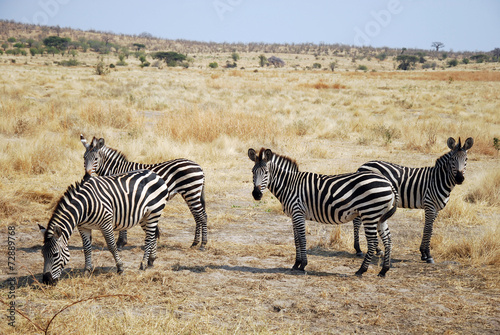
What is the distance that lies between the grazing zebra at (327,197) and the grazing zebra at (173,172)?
4.70 ft

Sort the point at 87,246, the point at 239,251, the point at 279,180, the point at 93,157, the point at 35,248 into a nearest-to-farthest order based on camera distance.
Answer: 1. the point at 87,246
2. the point at 279,180
3. the point at 35,248
4. the point at 239,251
5. the point at 93,157

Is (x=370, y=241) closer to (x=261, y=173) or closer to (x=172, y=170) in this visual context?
(x=261, y=173)

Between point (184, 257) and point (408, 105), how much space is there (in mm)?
26394

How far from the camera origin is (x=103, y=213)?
5.89 m

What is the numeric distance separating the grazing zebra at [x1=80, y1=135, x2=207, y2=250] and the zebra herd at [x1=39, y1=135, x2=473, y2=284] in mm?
17

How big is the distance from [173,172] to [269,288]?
9.58ft

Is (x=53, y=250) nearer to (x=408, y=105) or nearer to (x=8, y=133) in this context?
(x=8, y=133)

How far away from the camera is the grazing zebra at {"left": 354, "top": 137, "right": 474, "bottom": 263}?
7.44 metres

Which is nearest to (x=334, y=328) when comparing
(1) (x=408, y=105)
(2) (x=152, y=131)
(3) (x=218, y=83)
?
(2) (x=152, y=131)

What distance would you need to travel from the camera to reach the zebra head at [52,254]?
5.32 meters

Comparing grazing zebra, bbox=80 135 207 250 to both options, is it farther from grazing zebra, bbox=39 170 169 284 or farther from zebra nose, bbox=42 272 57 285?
zebra nose, bbox=42 272 57 285

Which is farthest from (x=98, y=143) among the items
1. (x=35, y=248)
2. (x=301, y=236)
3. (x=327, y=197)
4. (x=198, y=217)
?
(x=327, y=197)

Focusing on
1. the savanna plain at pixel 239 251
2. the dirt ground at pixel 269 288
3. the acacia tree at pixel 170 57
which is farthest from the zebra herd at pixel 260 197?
the acacia tree at pixel 170 57

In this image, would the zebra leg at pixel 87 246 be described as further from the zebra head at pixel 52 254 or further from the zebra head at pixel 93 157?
the zebra head at pixel 93 157
